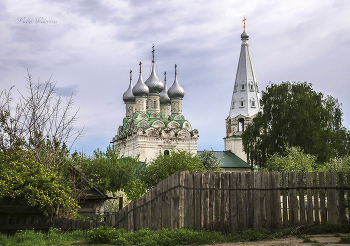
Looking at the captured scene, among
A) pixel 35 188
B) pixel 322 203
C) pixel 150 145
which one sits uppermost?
pixel 150 145

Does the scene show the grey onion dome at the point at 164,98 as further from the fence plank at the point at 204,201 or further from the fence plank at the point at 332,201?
the fence plank at the point at 332,201

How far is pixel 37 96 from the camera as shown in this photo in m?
16.1

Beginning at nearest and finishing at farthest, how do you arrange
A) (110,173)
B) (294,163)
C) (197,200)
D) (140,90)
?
(197,200), (294,163), (110,173), (140,90)

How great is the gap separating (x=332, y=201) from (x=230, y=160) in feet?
164

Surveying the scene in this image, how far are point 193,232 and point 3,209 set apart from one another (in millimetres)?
5352

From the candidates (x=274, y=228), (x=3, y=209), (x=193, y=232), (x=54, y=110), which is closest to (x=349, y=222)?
(x=274, y=228)

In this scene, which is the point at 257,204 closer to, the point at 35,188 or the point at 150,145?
the point at 35,188

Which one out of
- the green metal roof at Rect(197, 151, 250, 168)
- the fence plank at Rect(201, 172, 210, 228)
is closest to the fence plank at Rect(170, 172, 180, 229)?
the fence plank at Rect(201, 172, 210, 228)

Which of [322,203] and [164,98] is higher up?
[164,98]

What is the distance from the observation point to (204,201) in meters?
11.4

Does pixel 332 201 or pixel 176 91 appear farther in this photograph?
pixel 176 91

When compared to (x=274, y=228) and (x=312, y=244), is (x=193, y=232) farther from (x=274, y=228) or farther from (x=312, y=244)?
(x=312, y=244)

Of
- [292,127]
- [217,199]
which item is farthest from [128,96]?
[217,199]

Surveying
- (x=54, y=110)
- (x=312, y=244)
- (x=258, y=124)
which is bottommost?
(x=312, y=244)
